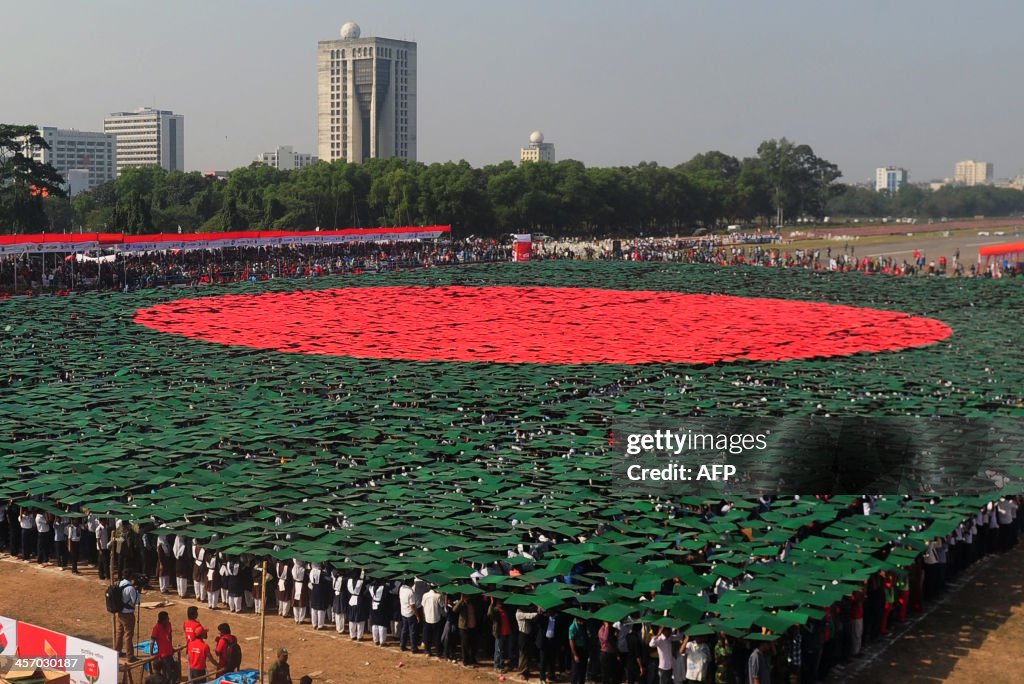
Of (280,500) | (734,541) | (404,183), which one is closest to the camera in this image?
(734,541)

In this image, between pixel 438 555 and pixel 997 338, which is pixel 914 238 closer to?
pixel 997 338

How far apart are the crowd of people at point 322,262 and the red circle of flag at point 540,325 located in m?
13.0

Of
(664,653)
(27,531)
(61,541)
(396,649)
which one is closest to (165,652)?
(396,649)

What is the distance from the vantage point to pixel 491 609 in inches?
798

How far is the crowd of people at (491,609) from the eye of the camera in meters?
18.8

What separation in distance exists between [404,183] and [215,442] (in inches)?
4203

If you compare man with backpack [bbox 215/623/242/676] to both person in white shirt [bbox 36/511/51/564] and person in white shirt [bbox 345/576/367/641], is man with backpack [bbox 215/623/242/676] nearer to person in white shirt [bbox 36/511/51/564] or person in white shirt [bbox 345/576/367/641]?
person in white shirt [bbox 345/576/367/641]

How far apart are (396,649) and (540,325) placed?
3675cm

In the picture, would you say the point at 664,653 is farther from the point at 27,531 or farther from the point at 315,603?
the point at 27,531

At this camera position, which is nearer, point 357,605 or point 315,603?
point 357,605

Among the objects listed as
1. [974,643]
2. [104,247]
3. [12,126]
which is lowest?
[974,643]

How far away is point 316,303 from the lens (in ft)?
218

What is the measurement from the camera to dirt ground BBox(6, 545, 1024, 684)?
65.8 ft

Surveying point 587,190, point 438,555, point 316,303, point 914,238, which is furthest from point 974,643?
point 914,238
